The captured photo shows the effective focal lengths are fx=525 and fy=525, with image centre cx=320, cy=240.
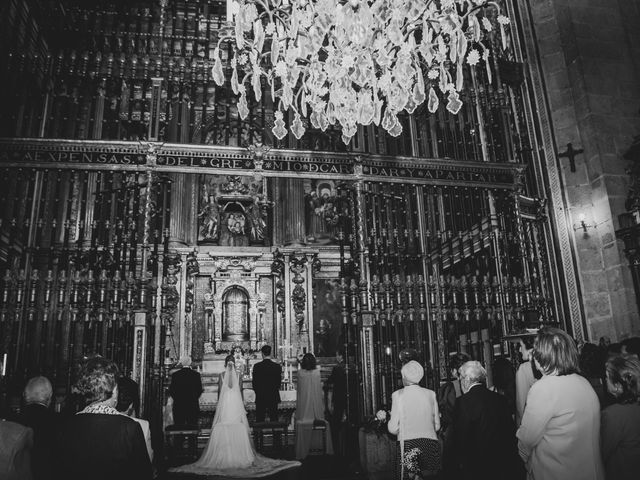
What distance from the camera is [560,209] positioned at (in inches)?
400

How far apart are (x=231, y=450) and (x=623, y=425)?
218 inches

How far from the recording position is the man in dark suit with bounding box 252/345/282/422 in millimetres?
8305

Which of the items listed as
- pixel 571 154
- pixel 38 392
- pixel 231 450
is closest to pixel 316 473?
pixel 231 450

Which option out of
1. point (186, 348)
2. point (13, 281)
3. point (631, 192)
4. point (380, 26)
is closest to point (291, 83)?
point (380, 26)

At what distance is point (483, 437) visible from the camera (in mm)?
3596

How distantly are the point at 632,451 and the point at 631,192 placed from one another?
786 centimetres

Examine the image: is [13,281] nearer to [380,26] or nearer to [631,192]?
[380,26]

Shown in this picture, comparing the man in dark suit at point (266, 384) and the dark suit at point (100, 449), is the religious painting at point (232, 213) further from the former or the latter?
the dark suit at point (100, 449)

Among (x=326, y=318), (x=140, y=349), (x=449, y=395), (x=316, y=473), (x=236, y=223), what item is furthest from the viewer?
(x=236, y=223)

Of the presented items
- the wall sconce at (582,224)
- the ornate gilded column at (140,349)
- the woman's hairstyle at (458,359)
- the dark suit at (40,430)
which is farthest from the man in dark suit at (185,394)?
the wall sconce at (582,224)

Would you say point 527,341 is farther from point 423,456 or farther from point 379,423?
point 379,423

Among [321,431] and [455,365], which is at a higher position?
[455,365]

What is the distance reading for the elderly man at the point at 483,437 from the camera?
11.8ft

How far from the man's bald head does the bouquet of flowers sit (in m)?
2.85
